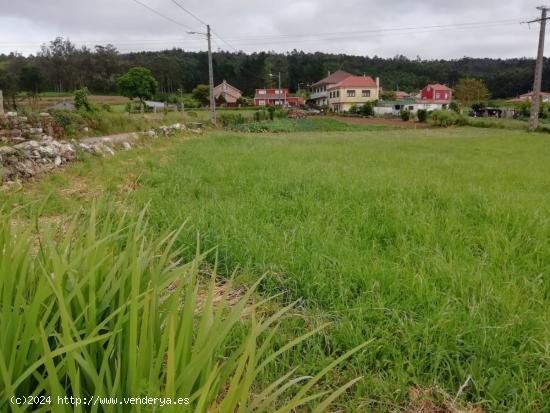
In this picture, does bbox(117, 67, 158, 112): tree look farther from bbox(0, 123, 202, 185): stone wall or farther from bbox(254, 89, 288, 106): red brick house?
bbox(0, 123, 202, 185): stone wall

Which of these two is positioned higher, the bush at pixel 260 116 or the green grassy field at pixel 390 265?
the bush at pixel 260 116

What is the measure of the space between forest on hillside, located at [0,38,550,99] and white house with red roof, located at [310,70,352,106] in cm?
887

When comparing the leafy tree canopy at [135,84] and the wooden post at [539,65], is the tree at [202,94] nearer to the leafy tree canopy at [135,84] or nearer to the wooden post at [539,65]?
the leafy tree canopy at [135,84]

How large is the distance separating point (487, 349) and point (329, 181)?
11.4ft

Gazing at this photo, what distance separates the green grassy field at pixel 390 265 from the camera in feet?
5.10

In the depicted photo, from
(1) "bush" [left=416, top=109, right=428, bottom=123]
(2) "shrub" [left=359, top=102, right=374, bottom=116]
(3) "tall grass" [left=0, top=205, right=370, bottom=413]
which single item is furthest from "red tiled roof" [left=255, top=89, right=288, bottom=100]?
(3) "tall grass" [left=0, top=205, right=370, bottom=413]

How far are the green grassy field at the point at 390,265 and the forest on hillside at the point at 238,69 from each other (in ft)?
90.3

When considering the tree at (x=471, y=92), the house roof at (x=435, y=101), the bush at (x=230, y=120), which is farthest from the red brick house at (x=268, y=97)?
the bush at (x=230, y=120)

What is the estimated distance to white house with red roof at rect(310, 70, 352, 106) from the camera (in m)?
65.3

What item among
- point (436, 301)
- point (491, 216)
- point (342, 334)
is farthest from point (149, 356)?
point (491, 216)

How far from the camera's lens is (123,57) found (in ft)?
196

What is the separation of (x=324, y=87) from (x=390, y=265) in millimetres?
68205

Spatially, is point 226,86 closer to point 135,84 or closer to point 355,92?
point 135,84

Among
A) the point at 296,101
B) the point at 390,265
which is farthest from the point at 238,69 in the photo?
the point at 390,265
